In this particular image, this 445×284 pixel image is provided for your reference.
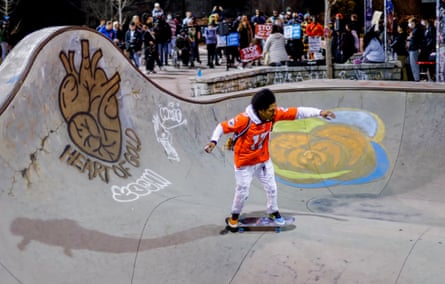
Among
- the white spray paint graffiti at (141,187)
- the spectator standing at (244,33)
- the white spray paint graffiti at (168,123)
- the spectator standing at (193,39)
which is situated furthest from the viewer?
the spectator standing at (193,39)

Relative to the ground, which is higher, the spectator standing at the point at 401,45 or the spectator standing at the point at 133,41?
the spectator standing at the point at 133,41

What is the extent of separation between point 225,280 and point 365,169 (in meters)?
4.71

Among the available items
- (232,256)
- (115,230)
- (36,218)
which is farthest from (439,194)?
(36,218)

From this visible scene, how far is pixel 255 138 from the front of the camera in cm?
693

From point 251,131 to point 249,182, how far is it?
60 centimetres

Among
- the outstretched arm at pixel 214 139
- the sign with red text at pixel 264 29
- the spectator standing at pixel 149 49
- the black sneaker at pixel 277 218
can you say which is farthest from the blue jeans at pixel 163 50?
the black sneaker at pixel 277 218

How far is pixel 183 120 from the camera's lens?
10.2 m

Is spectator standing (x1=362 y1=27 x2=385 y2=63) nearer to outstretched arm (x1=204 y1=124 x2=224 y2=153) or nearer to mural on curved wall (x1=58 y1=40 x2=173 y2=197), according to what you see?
mural on curved wall (x1=58 y1=40 x2=173 y2=197)

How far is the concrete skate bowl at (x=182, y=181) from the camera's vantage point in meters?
6.06

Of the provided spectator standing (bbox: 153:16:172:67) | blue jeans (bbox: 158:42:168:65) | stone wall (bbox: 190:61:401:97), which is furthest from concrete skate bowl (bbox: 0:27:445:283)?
blue jeans (bbox: 158:42:168:65)

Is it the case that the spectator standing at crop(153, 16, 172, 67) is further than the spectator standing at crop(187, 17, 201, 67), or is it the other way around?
the spectator standing at crop(187, 17, 201, 67)

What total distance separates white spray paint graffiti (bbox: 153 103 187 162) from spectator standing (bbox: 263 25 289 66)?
7053 mm

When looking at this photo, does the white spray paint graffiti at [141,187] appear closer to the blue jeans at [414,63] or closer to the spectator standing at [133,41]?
the blue jeans at [414,63]

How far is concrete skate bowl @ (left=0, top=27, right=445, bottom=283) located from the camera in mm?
6059
